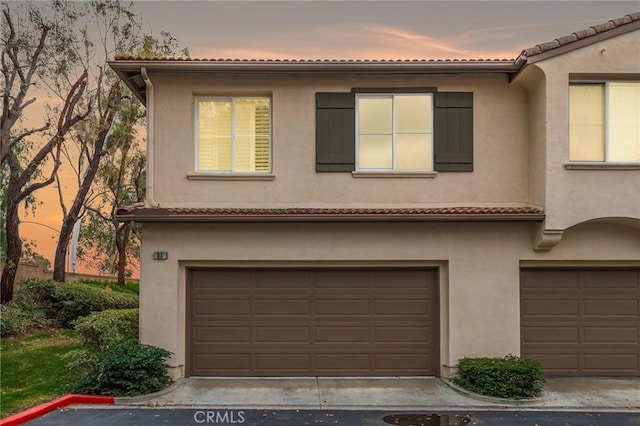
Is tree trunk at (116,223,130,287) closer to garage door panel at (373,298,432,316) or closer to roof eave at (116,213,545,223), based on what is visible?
roof eave at (116,213,545,223)

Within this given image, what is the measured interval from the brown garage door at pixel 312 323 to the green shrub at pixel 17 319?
7.52 m

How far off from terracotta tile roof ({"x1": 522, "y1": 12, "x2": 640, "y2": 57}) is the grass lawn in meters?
10.8

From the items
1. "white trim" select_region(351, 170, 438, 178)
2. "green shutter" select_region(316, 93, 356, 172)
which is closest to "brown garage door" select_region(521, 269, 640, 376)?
"white trim" select_region(351, 170, 438, 178)

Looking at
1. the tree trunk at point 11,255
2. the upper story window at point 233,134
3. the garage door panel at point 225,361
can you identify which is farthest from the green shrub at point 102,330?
the tree trunk at point 11,255

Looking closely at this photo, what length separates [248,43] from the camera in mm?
Result: 17828

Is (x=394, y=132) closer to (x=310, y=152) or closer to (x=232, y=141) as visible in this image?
(x=310, y=152)

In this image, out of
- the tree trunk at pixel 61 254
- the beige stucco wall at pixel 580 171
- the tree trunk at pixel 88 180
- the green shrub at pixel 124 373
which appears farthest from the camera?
the tree trunk at pixel 61 254

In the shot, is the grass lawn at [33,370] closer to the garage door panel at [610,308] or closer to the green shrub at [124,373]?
the green shrub at [124,373]

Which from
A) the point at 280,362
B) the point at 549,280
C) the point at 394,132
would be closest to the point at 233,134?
the point at 394,132

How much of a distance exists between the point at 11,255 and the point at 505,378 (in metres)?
17.6

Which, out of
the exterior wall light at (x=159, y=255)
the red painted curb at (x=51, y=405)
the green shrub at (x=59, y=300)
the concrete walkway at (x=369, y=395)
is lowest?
the concrete walkway at (x=369, y=395)

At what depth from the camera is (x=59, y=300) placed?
65.0 ft

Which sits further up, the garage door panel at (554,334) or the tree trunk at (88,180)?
the tree trunk at (88,180)

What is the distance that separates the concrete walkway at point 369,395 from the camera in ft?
35.4
